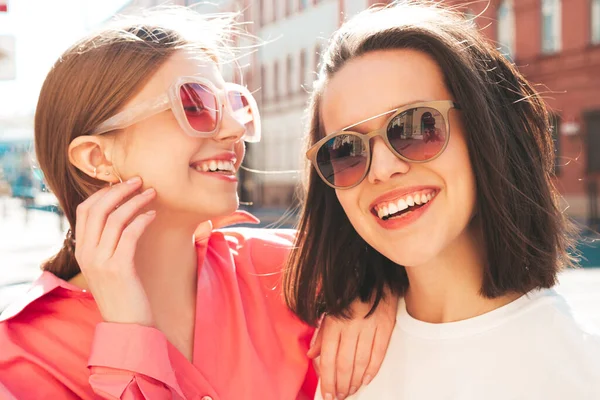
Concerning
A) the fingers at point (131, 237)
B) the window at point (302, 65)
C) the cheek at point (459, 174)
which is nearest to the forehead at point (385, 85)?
the cheek at point (459, 174)

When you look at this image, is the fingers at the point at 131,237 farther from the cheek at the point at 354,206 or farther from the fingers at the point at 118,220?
the cheek at the point at 354,206

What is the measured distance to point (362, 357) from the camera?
212 cm

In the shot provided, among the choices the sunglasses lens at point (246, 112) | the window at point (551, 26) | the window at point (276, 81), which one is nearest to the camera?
the sunglasses lens at point (246, 112)

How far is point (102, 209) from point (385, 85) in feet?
3.03

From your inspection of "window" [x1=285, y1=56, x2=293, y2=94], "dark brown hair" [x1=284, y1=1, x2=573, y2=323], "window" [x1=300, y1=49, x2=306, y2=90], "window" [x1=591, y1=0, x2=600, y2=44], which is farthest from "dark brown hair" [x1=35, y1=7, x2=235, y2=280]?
"window" [x1=285, y1=56, x2=293, y2=94]

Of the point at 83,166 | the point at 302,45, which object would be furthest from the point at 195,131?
the point at 302,45

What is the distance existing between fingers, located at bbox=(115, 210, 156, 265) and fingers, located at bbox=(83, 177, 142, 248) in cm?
7

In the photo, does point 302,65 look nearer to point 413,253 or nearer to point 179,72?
point 179,72

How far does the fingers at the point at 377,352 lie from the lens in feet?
6.86

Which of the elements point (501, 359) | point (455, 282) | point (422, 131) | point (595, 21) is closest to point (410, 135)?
point (422, 131)

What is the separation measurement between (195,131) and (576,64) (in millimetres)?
21137

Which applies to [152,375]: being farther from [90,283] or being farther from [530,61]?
[530,61]

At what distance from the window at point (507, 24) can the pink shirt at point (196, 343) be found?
72.6ft

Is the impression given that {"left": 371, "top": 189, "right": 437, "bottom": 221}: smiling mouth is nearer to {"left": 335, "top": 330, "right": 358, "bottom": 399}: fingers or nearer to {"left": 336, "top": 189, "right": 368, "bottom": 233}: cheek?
{"left": 336, "top": 189, "right": 368, "bottom": 233}: cheek
